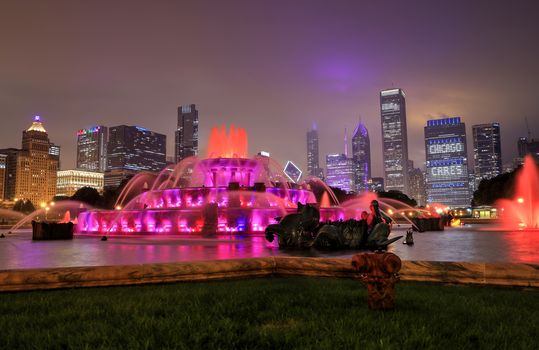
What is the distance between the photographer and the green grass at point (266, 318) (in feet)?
14.4

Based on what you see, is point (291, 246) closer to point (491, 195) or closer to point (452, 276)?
point (452, 276)

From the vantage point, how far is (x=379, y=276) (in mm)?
5629

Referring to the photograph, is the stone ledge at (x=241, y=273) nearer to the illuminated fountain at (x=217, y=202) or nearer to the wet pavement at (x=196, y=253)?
the wet pavement at (x=196, y=253)

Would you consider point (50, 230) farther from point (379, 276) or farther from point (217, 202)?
point (379, 276)

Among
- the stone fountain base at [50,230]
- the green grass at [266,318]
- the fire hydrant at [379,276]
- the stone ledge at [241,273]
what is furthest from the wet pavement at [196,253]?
the fire hydrant at [379,276]

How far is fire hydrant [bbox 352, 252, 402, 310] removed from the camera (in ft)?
18.4

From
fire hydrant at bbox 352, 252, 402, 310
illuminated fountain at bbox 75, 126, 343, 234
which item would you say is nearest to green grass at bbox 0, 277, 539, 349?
fire hydrant at bbox 352, 252, 402, 310

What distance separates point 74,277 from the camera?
748 cm

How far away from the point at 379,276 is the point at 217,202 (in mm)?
27334

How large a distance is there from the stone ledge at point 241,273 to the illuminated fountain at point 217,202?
17024mm

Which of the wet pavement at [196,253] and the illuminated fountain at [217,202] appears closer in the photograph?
the wet pavement at [196,253]

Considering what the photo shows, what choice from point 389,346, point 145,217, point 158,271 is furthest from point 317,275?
point 145,217

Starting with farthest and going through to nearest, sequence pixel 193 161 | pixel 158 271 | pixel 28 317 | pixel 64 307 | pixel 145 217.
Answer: pixel 193 161
pixel 145 217
pixel 158 271
pixel 64 307
pixel 28 317

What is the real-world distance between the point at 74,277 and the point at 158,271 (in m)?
1.41
